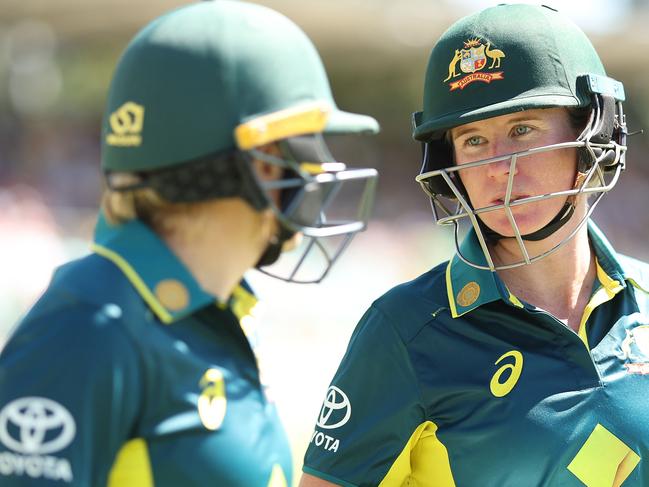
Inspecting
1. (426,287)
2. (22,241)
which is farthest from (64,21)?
(426,287)

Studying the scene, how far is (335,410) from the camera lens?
280 cm

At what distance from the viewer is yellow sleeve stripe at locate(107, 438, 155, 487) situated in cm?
189

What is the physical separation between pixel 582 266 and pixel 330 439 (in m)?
0.86

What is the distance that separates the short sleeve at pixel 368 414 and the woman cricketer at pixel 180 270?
1.96ft

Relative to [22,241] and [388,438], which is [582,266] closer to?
[388,438]

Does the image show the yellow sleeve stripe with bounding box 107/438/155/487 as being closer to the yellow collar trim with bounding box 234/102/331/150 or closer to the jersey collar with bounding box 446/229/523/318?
the yellow collar trim with bounding box 234/102/331/150

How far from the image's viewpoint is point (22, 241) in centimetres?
916

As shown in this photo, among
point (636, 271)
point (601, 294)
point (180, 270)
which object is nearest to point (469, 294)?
point (601, 294)

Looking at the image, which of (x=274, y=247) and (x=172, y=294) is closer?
(x=172, y=294)

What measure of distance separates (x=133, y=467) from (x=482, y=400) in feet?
3.67

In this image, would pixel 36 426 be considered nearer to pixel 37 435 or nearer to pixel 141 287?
pixel 37 435

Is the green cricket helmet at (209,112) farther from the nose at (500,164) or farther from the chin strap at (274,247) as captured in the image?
the nose at (500,164)

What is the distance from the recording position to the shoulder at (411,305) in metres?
2.84

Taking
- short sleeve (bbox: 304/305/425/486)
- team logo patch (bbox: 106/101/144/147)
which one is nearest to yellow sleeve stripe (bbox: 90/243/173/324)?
team logo patch (bbox: 106/101/144/147)
